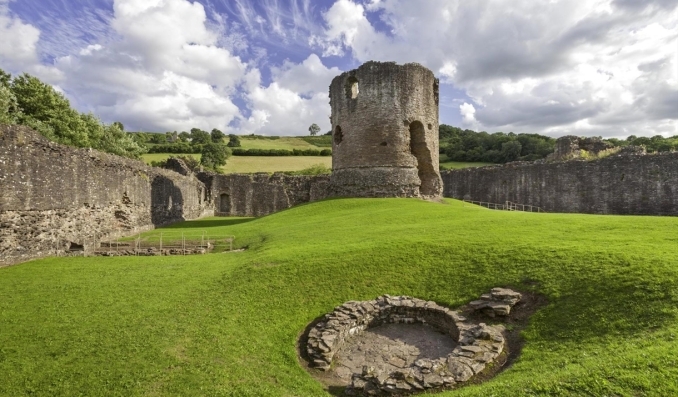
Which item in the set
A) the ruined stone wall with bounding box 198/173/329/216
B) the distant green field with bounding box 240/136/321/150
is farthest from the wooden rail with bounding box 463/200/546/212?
the distant green field with bounding box 240/136/321/150

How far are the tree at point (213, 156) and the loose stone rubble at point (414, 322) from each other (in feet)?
173

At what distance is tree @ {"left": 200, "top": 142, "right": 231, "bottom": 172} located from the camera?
2298 inches

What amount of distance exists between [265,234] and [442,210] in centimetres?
887

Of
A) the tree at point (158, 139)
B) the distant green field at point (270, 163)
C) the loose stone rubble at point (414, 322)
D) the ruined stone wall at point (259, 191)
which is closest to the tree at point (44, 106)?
the ruined stone wall at point (259, 191)

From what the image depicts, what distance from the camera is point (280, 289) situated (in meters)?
10.2

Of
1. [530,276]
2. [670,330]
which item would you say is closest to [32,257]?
[530,276]

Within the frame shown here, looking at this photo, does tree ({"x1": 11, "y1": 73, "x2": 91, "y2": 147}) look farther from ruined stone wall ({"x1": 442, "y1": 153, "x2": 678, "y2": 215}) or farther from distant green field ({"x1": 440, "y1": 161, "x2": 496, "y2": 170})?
distant green field ({"x1": 440, "y1": 161, "x2": 496, "y2": 170})

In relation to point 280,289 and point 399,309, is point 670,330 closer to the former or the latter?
point 399,309

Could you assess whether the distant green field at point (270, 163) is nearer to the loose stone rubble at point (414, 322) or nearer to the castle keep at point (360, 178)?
the castle keep at point (360, 178)

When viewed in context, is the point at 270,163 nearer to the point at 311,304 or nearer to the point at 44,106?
the point at 44,106

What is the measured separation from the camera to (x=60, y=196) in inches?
604

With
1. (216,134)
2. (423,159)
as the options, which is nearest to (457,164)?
(423,159)

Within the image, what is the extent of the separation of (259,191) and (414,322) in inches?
1274

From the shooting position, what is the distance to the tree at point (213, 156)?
192 ft
